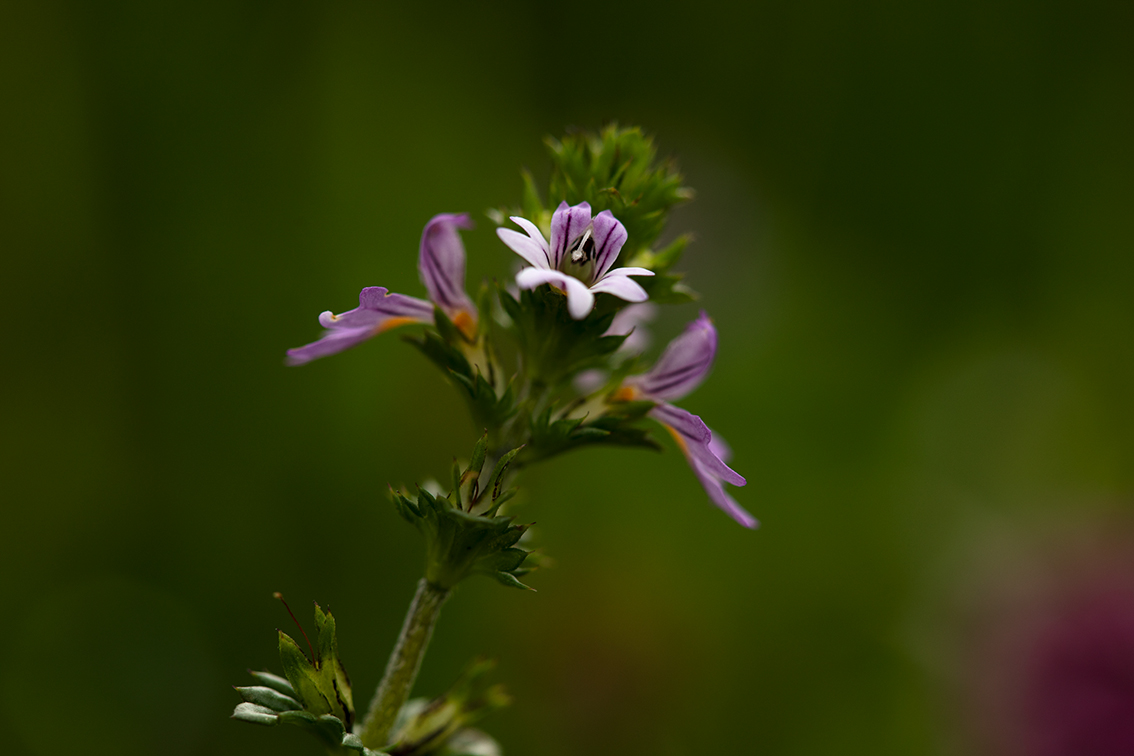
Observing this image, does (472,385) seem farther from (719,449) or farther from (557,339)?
(719,449)

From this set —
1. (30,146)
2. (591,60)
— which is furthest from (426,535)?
(591,60)

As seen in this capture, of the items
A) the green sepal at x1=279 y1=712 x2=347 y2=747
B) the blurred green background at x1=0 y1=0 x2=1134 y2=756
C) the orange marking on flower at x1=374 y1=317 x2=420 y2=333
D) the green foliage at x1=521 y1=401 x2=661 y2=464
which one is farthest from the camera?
the blurred green background at x1=0 y1=0 x2=1134 y2=756

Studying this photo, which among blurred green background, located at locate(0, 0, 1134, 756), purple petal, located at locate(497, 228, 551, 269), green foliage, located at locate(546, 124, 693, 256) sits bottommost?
blurred green background, located at locate(0, 0, 1134, 756)

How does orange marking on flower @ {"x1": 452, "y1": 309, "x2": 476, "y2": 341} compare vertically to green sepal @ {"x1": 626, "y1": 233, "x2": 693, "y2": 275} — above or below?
below

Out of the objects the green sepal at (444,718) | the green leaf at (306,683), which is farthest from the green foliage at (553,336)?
the green leaf at (306,683)

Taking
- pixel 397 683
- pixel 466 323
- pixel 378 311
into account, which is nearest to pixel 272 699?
pixel 397 683

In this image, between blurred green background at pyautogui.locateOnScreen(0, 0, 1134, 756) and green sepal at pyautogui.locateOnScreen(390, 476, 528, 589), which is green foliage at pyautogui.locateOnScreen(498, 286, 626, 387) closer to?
green sepal at pyautogui.locateOnScreen(390, 476, 528, 589)

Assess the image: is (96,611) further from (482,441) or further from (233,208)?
(482,441)

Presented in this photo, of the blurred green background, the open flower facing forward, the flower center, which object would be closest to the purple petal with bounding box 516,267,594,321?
the flower center
